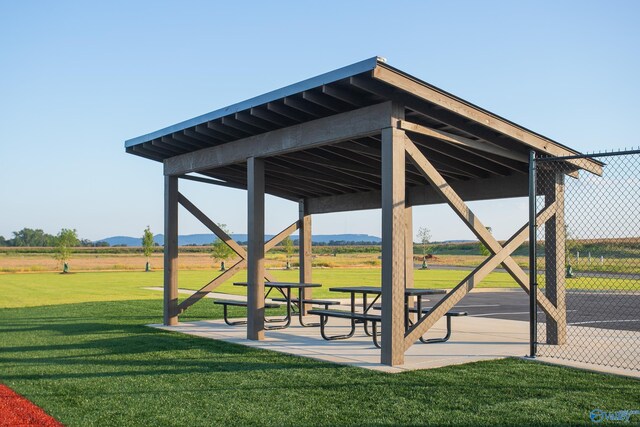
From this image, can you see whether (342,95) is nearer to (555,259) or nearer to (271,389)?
(271,389)

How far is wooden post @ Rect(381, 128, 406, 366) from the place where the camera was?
828 centimetres

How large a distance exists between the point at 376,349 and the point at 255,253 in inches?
106

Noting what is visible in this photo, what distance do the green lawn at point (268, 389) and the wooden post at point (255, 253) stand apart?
0.85m

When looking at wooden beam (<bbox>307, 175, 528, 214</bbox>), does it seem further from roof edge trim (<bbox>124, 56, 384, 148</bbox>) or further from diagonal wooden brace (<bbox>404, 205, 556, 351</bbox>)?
roof edge trim (<bbox>124, 56, 384, 148</bbox>)

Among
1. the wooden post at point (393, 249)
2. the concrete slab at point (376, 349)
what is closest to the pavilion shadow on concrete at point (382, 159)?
the wooden post at point (393, 249)

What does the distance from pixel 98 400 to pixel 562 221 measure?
741 centimetres

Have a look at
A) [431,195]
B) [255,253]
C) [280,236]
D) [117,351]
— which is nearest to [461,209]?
[255,253]

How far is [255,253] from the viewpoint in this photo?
11.1 m

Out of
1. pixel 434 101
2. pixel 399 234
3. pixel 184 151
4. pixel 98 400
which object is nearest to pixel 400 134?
pixel 434 101

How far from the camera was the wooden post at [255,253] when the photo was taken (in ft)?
36.0

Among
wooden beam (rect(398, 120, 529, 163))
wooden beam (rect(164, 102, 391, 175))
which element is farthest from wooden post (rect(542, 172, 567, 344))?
wooden beam (rect(164, 102, 391, 175))

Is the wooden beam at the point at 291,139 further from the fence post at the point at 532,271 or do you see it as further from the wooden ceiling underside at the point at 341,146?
the fence post at the point at 532,271

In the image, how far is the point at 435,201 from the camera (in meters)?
13.5

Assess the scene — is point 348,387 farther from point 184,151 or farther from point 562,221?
point 184,151
